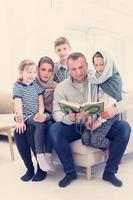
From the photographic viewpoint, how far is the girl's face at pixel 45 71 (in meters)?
2.85

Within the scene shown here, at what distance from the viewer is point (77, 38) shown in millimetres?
5402

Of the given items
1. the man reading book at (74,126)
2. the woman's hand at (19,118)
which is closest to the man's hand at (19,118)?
the woman's hand at (19,118)

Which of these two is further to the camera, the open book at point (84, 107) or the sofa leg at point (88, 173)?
the sofa leg at point (88, 173)

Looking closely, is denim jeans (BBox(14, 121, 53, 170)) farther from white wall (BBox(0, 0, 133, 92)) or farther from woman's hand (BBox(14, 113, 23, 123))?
white wall (BBox(0, 0, 133, 92))

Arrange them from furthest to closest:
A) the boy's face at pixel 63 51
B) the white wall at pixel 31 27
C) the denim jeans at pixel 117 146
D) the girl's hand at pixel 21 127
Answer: the white wall at pixel 31 27, the boy's face at pixel 63 51, the girl's hand at pixel 21 127, the denim jeans at pixel 117 146

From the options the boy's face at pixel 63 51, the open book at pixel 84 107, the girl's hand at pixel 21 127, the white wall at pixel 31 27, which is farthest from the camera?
the white wall at pixel 31 27

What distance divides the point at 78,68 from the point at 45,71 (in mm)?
294

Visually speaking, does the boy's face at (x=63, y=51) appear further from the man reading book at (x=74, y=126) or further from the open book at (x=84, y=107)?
the open book at (x=84, y=107)

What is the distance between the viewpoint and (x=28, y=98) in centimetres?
284

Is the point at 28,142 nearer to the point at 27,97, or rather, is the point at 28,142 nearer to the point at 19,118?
the point at 19,118

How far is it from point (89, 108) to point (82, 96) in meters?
0.30

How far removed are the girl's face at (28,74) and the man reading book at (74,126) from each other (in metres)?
0.23

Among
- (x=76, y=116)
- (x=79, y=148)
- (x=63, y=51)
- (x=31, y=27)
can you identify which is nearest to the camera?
(x=76, y=116)

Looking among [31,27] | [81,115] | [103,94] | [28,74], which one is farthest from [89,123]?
[31,27]
